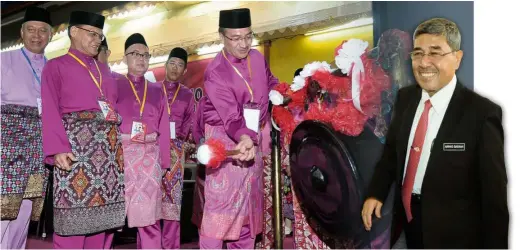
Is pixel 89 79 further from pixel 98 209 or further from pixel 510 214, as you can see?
pixel 510 214

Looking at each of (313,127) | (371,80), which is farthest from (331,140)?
(371,80)

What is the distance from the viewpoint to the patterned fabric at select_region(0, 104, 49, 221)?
2596 mm

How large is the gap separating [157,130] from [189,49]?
7.37 ft

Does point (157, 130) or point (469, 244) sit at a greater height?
point (157, 130)

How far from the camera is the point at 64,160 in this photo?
2.32 metres

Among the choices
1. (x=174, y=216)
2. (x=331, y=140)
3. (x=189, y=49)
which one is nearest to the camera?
(x=331, y=140)

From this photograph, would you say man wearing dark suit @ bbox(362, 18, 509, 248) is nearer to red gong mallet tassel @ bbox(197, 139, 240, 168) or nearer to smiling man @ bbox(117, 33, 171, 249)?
red gong mallet tassel @ bbox(197, 139, 240, 168)

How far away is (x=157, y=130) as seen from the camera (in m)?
3.08

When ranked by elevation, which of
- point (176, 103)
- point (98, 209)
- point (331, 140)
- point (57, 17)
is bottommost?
point (98, 209)

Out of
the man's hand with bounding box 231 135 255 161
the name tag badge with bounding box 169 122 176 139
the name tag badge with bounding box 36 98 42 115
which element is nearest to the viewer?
the man's hand with bounding box 231 135 255 161

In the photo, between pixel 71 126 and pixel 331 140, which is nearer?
pixel 331 140

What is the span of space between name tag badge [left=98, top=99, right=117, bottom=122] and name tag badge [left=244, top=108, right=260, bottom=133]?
29.1 inches

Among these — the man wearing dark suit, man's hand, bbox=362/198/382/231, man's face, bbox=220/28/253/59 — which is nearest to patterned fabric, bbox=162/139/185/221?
man's face, bbox=220/28/253/59

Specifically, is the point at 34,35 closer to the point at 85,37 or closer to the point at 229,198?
the point at 85,37
